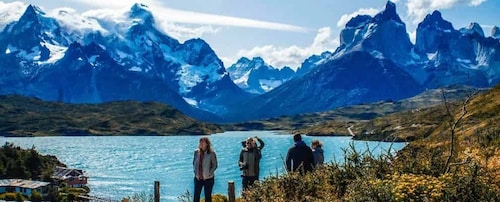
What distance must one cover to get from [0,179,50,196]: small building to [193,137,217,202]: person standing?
7622cm

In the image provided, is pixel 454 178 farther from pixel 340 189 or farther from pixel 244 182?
pixel 244 182

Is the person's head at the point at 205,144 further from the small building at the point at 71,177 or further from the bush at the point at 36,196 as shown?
the small building at the point at 71,177

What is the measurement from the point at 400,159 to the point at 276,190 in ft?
10.5

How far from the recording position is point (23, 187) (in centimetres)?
8919

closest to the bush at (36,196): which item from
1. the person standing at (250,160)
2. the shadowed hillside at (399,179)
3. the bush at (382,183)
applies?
the person standing at (250,160)

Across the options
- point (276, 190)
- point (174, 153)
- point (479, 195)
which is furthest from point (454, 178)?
point (174, 153)

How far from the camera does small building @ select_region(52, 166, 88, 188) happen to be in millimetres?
101812

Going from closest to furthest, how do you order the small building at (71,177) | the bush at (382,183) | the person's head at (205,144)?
the bush at (382,183), the person's head at (205,144), the small building at (71,177)

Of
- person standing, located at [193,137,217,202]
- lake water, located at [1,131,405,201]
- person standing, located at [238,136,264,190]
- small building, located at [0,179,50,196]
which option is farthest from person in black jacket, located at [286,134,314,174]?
small building, located at [0,179,50,196]

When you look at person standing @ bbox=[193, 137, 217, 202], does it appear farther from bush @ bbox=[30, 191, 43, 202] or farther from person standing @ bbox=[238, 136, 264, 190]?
bush @ bbox=[30, 191, 43, 202]

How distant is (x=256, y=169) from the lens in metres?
20.1

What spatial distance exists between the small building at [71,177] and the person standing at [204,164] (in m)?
87.7

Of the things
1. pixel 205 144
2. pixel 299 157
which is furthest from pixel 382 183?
pixel 299 157

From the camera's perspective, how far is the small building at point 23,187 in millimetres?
88625
